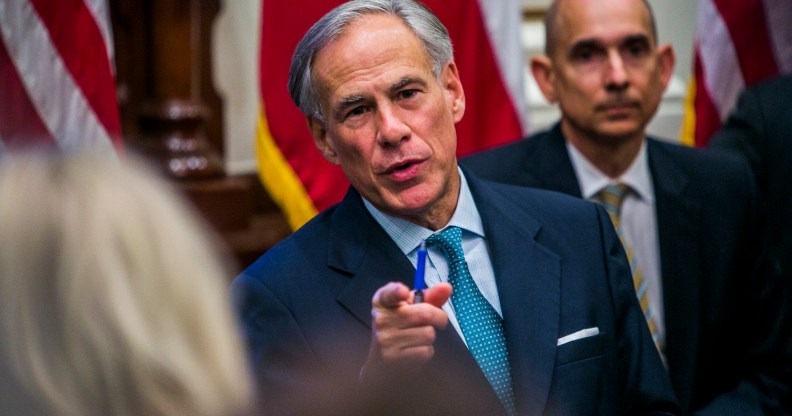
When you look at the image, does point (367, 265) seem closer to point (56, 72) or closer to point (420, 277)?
point (420, 277)

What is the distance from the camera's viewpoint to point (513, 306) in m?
2.20

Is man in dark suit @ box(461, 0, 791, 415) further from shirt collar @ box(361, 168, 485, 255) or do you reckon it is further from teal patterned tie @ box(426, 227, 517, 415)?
teal patterned tie @ box(426, 227, 517, 415)

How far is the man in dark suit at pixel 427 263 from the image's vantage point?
2.13 metres

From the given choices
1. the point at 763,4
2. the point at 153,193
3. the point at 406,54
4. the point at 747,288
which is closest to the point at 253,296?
the point at 406,54

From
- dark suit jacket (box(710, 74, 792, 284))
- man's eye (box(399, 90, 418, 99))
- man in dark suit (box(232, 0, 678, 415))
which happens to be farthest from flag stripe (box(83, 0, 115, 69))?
dark suit jacket (box(710, 74, 792, 284))

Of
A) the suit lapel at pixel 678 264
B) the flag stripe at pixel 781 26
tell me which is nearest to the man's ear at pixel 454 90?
the suit lapel at pixel 678 264

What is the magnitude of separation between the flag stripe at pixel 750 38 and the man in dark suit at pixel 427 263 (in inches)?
80.6

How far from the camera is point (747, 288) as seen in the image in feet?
9.97

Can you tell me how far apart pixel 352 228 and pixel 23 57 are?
60.7 inches

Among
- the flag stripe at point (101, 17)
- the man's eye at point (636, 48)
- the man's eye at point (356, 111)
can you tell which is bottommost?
the man's eye at point (636, 48)

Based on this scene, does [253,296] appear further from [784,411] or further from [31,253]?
[784,411]

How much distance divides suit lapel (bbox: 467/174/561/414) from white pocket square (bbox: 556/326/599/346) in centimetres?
3

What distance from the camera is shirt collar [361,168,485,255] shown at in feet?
7.46

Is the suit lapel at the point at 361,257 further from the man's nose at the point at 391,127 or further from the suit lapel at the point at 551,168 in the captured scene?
the suit lapel at the point at 551,168
